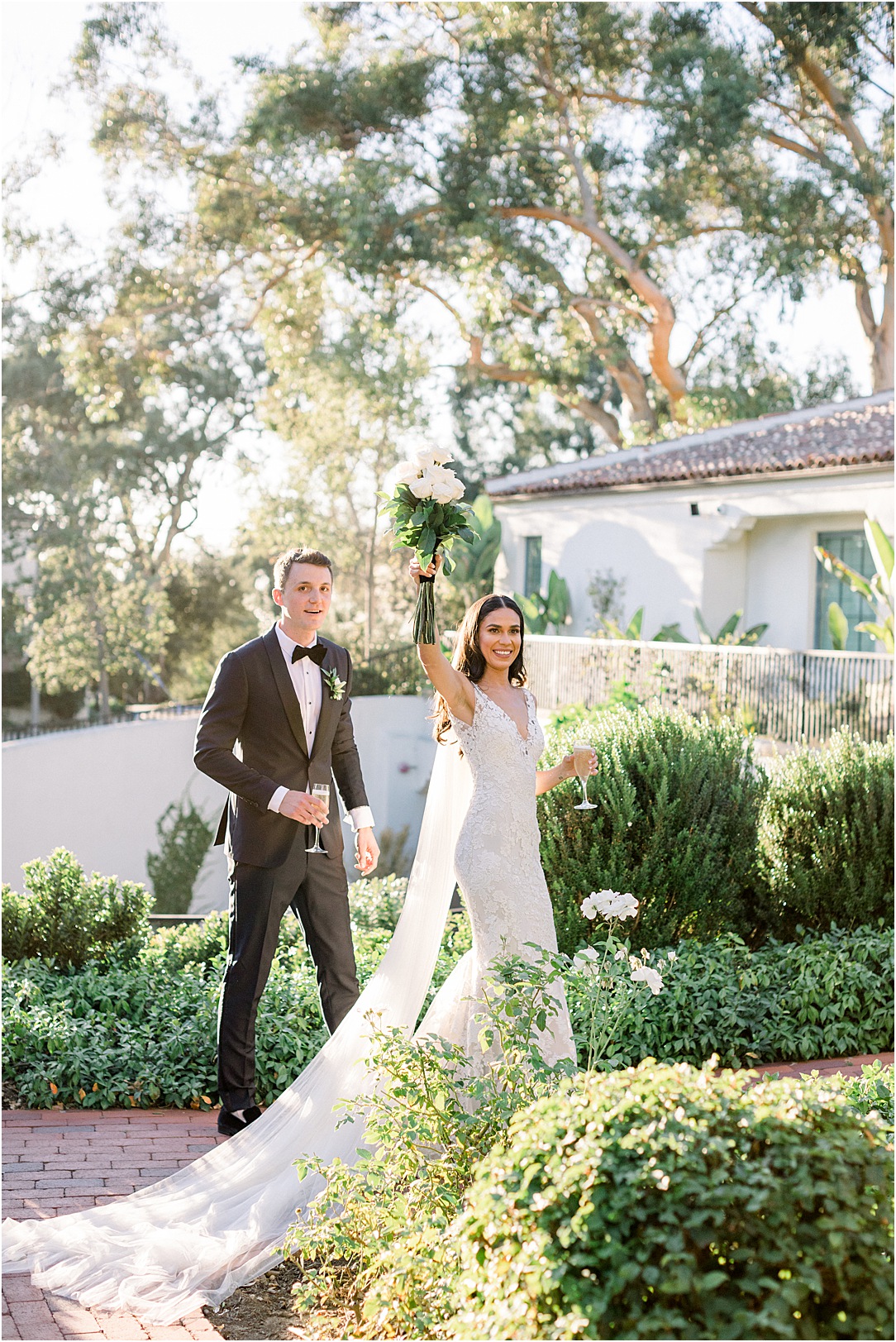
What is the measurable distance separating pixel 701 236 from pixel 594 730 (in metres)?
20.6

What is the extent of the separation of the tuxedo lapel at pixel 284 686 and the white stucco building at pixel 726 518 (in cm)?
1300

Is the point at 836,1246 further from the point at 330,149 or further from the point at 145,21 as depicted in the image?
the point at 145,21

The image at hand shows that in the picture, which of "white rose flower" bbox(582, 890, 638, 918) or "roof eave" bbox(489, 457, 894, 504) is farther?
"roof eave" bbox(489, 457, 894, 504)

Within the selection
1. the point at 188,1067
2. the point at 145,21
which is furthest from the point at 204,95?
the point at 188,1067

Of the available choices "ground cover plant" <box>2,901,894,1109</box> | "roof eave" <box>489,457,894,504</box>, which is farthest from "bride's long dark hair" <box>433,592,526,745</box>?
"roof eave" <box>489,457,894,504</box>

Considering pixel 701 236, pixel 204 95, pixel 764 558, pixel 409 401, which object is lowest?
pixel 764 558

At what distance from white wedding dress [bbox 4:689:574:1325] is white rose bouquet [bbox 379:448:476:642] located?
530mm

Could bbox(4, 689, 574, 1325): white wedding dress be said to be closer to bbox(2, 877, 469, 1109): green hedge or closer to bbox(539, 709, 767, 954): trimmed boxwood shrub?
bbox(2, 877, 469, 1109): green hedge

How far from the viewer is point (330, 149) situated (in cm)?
2336

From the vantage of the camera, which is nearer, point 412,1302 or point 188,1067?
point 412,1302

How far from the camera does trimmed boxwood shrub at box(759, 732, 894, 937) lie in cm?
777

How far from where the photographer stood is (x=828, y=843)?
7.80 m

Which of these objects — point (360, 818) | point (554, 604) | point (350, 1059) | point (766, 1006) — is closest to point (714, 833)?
point (766, 1006)

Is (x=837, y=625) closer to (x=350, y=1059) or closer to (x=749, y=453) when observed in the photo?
(x=749, y=453)
